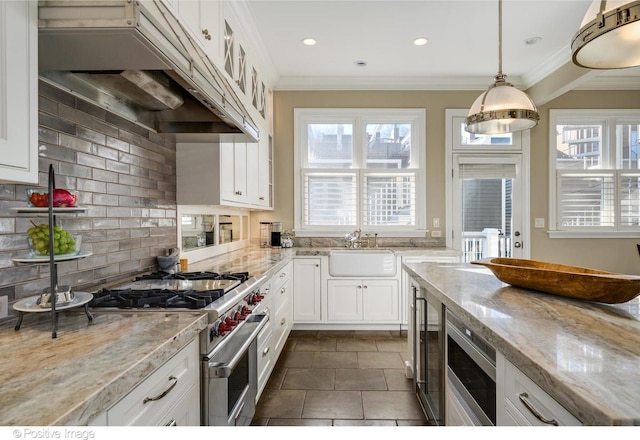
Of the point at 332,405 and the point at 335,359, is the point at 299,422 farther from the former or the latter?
the point at 335,359

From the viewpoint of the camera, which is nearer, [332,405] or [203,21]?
[203,21]

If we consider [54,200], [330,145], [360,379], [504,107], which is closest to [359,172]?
[330,145]

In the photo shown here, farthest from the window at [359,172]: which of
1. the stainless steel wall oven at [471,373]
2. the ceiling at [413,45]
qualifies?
the stainless steel wall oven at [471,373]

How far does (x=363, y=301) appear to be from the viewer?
3760 millimetres

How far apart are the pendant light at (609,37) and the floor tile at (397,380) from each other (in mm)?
2233

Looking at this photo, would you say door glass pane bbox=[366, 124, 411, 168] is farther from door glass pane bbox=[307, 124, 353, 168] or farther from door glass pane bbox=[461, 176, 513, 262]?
door glass pane bbox=[461, 176, 513, 262]

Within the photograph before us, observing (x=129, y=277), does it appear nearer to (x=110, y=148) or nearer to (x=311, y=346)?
(x=110, y=148)

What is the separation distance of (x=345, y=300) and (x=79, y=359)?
3.06m

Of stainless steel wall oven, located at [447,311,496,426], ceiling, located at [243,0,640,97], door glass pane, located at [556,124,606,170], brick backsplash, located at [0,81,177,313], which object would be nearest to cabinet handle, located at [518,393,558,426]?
stainless steel wall oven, located at [447,311,496,426]

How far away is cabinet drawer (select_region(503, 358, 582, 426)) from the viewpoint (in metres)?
0.79

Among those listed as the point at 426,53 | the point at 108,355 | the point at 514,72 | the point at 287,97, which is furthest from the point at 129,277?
the point at 514,72

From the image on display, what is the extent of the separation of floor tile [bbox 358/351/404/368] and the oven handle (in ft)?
4.36

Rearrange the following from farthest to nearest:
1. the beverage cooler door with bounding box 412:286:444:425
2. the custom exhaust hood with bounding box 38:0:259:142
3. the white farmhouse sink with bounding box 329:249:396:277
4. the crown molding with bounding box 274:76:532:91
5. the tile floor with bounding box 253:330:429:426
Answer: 1. the crown molding with bounding box 274:76:532:91
2. the white farmhouse sink with bounding box 329:249:396:277
3. the tile floor with bounding box 253:330:429:426
4. the beverage cooler door with bounding box 412:286:444:425
5. the custom exhaust hood with bounding box 38:0:259:142
